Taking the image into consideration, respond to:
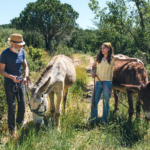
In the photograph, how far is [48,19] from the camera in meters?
30.9

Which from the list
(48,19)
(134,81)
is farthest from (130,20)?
(48,19)

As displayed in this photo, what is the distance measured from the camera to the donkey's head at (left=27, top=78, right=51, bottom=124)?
310 cm

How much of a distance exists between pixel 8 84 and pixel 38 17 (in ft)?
98.8

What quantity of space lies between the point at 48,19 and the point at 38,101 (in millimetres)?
30500

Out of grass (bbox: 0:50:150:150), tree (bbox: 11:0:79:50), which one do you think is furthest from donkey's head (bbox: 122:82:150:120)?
tree (bbox: 11:0:79:50)

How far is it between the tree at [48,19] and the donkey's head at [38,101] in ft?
91.2

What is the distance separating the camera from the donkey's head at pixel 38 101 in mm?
3098

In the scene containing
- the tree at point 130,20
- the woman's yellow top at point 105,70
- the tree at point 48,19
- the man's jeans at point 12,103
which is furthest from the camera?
the tree at point 48,19

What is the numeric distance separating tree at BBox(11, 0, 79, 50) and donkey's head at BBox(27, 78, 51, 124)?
27.8 metres

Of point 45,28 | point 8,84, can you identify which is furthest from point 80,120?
point 45,28

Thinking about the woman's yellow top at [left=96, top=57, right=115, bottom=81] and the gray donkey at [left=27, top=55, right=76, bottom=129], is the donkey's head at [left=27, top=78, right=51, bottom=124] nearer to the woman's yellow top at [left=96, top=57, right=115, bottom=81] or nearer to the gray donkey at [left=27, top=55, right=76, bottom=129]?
the gray donkey at [left=27, top=55, right=76, bottom=129]

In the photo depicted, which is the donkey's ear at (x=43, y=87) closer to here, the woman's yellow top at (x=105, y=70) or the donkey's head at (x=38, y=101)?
the donkey's head at (x=38, y=101)

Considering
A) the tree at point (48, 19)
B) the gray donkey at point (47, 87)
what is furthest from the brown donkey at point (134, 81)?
the tree at point (48, 19)

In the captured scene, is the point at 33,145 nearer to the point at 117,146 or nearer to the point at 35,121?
the point at 35,121
